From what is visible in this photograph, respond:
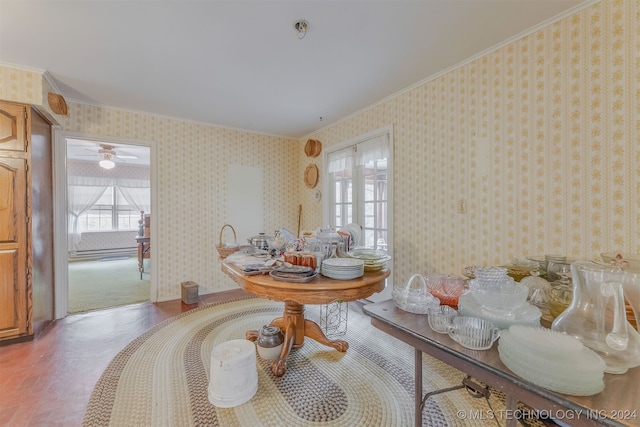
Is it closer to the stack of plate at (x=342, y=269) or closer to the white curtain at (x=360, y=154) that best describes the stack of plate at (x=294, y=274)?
the stack of plate at (x=342, y=269)

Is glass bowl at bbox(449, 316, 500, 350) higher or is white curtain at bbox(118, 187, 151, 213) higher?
white curtain at bbox(118, 187, 151, 213)

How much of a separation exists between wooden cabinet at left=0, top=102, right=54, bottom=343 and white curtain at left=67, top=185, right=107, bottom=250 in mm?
5020

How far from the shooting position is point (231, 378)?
1609 mm

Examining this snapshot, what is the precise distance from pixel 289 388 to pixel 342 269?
90 cm

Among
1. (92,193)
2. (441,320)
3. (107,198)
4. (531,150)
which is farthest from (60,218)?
(107,198)

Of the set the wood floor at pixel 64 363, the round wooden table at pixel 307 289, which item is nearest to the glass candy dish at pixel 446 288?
the round wooden table at pixel 307 289

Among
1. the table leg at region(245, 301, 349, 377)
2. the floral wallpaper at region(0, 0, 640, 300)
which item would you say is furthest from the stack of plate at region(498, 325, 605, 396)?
the table leg at region(245, 301, 349, 377)

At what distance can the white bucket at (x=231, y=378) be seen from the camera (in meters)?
1.60

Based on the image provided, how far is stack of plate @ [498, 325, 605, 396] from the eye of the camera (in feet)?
2.26

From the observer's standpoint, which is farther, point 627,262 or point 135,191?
point 135,191

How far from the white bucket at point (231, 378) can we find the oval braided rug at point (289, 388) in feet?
0.15

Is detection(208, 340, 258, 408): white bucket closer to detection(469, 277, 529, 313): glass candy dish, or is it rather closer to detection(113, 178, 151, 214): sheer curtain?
detection(469, 277, 529, 313): glass candy dish

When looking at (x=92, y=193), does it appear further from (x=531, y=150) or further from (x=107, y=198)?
(x=531, y=150)

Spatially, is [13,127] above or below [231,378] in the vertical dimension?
above
